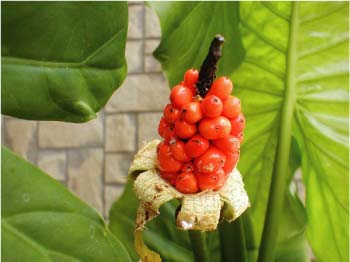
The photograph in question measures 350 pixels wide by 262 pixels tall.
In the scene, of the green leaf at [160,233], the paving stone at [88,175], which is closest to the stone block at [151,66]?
the paving stone at [88,175]

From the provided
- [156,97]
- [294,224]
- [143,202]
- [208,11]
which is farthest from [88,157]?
[143,202]

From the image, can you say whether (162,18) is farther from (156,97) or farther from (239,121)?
(156,97)

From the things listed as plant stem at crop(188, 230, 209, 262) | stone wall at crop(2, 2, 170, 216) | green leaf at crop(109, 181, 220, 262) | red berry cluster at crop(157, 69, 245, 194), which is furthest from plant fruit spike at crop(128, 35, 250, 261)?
stone wall at crop(2, 2, 170, 216)

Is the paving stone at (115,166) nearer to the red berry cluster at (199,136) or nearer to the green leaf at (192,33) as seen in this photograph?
the green leaf at (192,33)

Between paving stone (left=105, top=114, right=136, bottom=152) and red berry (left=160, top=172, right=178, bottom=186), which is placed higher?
red berry (left=160, top=172, right=178, bottom=186)

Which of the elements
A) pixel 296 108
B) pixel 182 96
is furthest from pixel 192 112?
pixel 296 108

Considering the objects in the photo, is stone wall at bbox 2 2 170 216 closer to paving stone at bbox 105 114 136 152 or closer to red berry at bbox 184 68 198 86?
paving stone at bbox 105 114 136 152

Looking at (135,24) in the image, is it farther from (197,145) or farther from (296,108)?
(197,145)
